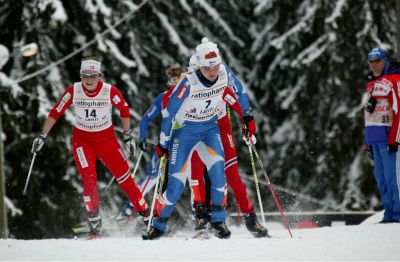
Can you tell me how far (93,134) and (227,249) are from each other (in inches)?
120

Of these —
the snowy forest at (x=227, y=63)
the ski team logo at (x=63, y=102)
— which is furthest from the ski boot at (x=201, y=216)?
the snowy forest at (x=227, y=63)

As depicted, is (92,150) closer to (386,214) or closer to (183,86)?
(183,86)

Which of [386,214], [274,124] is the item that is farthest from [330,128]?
[386,214]

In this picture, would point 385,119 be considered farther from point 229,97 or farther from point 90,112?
point 90,112

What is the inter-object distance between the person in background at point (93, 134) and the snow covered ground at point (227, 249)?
1.47 m

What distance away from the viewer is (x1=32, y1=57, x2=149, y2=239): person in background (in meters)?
9.44

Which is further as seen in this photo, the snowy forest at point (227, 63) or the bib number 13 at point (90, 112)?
the snowy forest at point (227, 63)

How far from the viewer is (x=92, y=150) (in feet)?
31.7

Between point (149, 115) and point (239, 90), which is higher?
point (239, 90)

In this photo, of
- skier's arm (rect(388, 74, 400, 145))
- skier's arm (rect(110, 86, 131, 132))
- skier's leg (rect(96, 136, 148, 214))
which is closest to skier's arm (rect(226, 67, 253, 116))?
skier's arm (rect(110, 86, 131, 132))

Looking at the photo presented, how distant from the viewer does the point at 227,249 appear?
23.6 ft

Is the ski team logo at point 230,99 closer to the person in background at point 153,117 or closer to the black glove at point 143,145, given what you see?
the person in background at point 153,117

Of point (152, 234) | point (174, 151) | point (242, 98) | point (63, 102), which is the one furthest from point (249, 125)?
point (63, 102)

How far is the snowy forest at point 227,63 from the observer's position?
16.7 m
